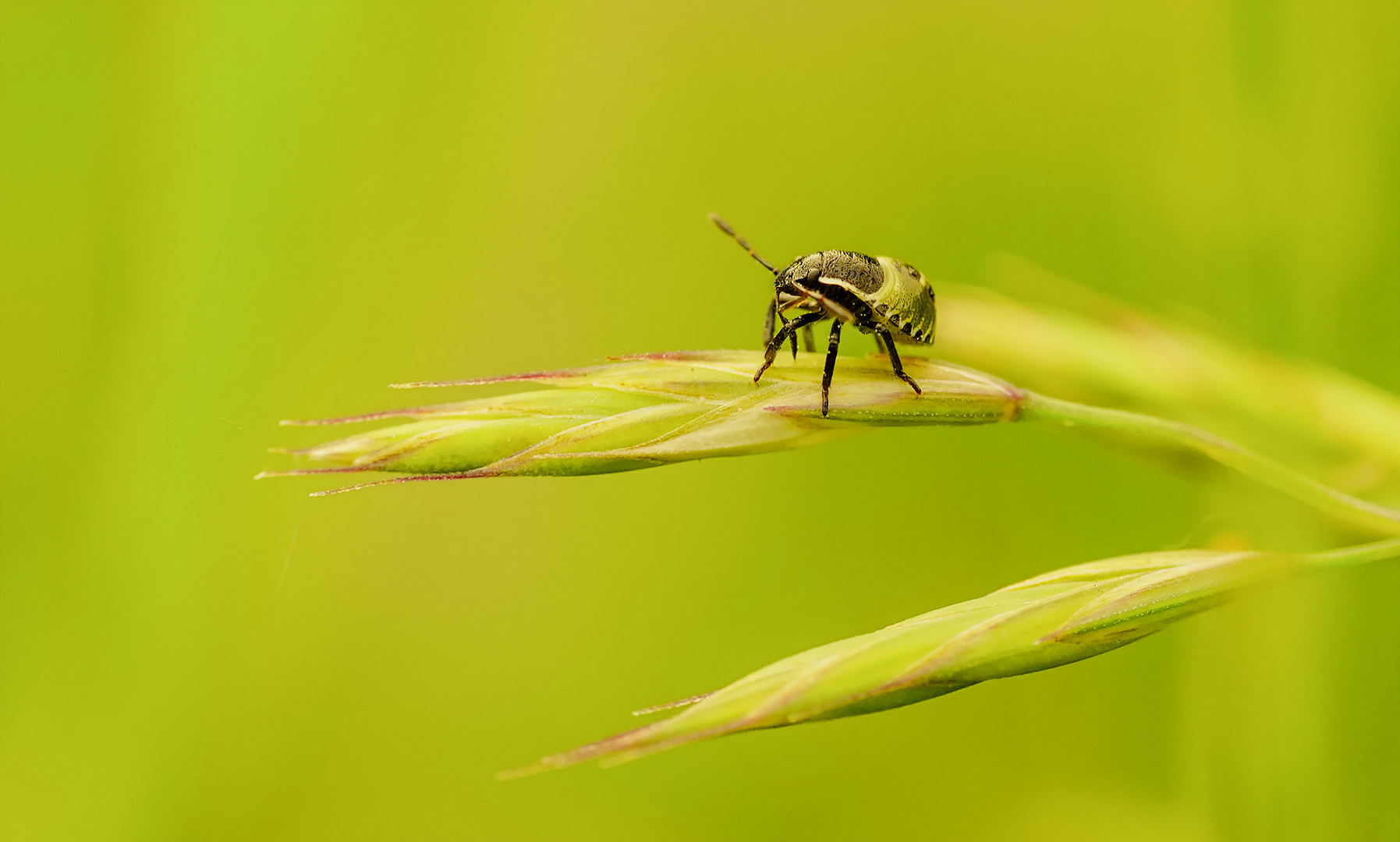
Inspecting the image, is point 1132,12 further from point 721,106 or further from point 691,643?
Result: point 691,643

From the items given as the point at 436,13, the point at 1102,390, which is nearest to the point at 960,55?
the point at 1102,390

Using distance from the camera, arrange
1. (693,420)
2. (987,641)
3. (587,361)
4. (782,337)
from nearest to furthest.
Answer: (987,641)
(693,420)
(782,337)
(587,361)

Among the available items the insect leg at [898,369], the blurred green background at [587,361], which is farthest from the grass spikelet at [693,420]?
the blurred green background at [587,361]

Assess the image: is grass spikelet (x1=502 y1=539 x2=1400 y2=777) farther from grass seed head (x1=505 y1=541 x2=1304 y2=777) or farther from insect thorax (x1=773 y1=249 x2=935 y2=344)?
insect thorax (x1=773 y1=249 x2=935 y2=344)

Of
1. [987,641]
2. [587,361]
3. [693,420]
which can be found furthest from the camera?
[587,361]

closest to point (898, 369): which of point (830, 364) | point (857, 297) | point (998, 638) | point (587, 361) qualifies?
point (830, 364)

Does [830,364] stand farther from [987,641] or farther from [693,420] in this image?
[987,641]

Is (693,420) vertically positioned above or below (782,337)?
below
